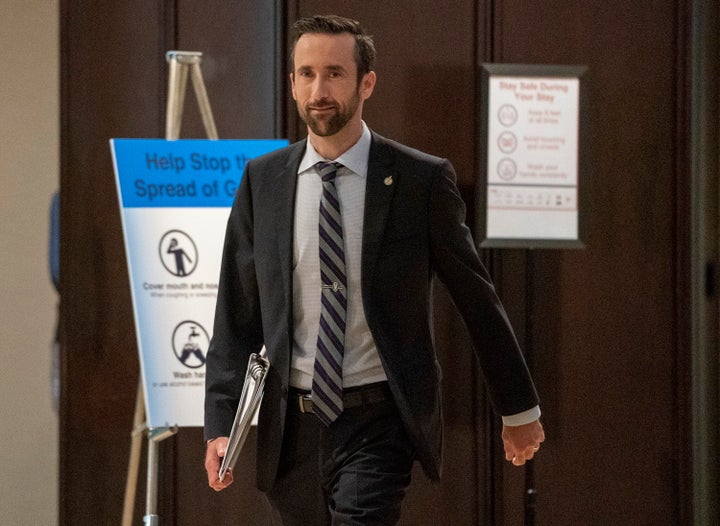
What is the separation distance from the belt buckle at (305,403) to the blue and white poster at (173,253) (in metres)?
1.32

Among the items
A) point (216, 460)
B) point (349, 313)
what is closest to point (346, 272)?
point (349, 313)

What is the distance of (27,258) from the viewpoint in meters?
6.00

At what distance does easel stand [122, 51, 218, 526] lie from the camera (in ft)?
13.2

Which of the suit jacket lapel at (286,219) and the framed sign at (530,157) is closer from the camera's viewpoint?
the suit jacket lapel at (286,219)

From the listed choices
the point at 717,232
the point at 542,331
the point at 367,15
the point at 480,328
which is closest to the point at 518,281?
the point at 542,331

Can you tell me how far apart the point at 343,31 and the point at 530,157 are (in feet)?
6.40

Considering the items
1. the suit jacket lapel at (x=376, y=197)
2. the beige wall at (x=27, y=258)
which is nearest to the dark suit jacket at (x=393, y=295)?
the suit jacket lapel at (x=376, y=197)

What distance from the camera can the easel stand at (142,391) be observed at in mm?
4012

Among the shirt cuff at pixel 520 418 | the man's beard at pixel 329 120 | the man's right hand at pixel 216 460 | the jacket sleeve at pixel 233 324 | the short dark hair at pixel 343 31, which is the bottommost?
the man's right hand at pixel 216 460

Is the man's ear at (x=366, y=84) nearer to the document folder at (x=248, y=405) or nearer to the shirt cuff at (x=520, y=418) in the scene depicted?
the document folder at (x=248, y=405)

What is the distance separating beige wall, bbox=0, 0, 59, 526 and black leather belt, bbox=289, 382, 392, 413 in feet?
11.6

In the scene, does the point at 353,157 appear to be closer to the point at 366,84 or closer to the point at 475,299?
the point at 366,84

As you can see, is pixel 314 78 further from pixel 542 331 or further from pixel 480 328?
pixel 542 331

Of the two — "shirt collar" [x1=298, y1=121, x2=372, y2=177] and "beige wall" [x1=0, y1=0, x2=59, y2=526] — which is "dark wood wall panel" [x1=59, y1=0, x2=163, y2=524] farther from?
"shirt collar" [x1=298, y1=121, x2=372, y2=177]
